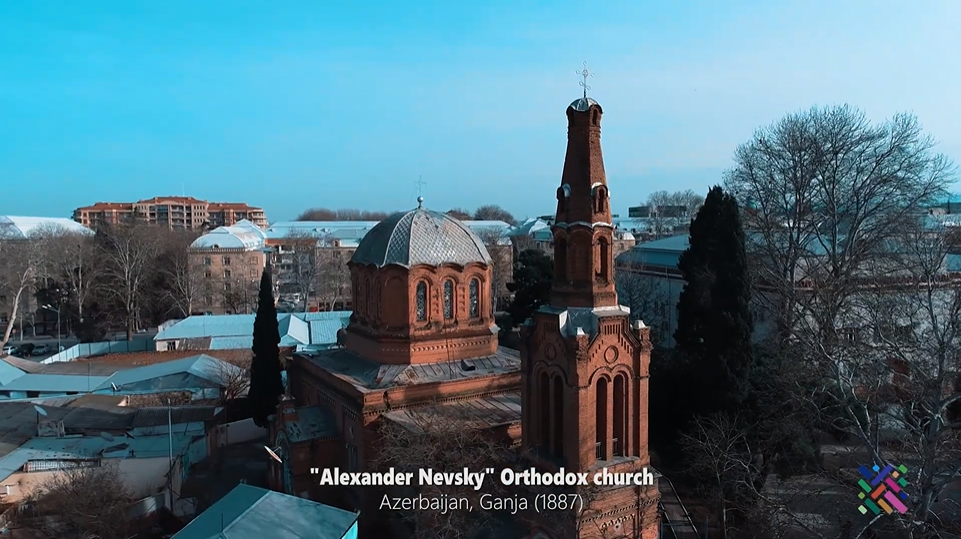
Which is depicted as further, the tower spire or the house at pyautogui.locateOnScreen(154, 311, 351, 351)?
the house at pyautogui.locateOnScreen(154, 311, 351, 351)

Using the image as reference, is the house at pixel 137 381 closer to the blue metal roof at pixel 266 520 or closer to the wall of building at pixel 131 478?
the wall of building at pixel 131 478

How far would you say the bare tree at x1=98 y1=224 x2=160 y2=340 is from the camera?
40062 mm

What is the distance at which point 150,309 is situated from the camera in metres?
45.6

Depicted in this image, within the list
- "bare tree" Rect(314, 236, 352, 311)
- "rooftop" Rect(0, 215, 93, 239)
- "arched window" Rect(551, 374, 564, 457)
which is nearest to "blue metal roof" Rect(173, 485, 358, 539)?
"arched window" Rect(551, 374, 564, 457)

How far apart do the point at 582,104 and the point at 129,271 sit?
3809 cm

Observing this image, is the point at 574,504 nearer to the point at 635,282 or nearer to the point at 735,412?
the point at 735,412

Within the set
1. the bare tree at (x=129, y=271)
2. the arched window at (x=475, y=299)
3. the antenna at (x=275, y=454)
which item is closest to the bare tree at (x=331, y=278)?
the bare tree at (x=129, y=271)

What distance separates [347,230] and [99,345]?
3052 cm

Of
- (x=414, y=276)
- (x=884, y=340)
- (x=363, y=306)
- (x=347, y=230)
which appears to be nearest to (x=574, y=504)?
(x=884, y=340)

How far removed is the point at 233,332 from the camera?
3444 cm

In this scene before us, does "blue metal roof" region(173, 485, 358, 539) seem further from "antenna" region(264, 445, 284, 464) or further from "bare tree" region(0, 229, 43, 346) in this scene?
"bare tree" region(0, 229, 43, 346)

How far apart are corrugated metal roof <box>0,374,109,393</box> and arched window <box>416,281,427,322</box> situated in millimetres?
19635

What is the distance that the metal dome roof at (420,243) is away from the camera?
16172 mm

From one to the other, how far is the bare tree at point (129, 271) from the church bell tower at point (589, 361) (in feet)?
118
